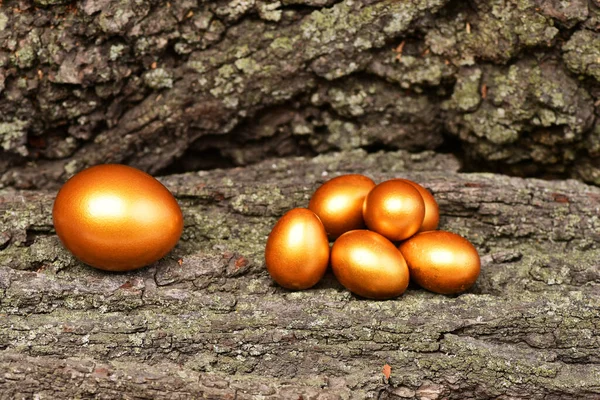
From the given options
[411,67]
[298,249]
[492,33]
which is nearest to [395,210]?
[298,249]

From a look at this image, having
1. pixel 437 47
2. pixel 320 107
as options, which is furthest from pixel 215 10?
pixel 437 47

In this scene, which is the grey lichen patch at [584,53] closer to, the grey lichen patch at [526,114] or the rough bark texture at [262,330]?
the grey lichen patch at [526,114]

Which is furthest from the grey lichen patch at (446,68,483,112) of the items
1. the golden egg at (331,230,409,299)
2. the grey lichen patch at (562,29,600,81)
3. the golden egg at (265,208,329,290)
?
the golden egg at (265,208,329,290)

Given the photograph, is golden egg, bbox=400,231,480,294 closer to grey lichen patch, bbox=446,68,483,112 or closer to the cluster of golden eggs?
the cluster of golden eggs

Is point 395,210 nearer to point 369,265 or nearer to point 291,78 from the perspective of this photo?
point 369,265

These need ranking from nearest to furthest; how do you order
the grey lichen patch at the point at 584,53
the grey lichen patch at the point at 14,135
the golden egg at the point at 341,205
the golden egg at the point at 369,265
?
1. the golden egg at the point at 369,265
2. the golden egg at the point at 341,205
3. the grey lichen patch at the point at 584,53
4. the grey lichen patch at the point at 14,135

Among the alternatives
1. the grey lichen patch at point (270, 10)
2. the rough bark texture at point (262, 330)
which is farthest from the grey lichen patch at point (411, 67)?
the rough bark texture at point (262, 330)

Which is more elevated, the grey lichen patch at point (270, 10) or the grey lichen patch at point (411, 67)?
the grey lichen patch at point (270, 10)

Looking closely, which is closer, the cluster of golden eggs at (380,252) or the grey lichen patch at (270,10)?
the cluster of golden eggs at (380,252)
